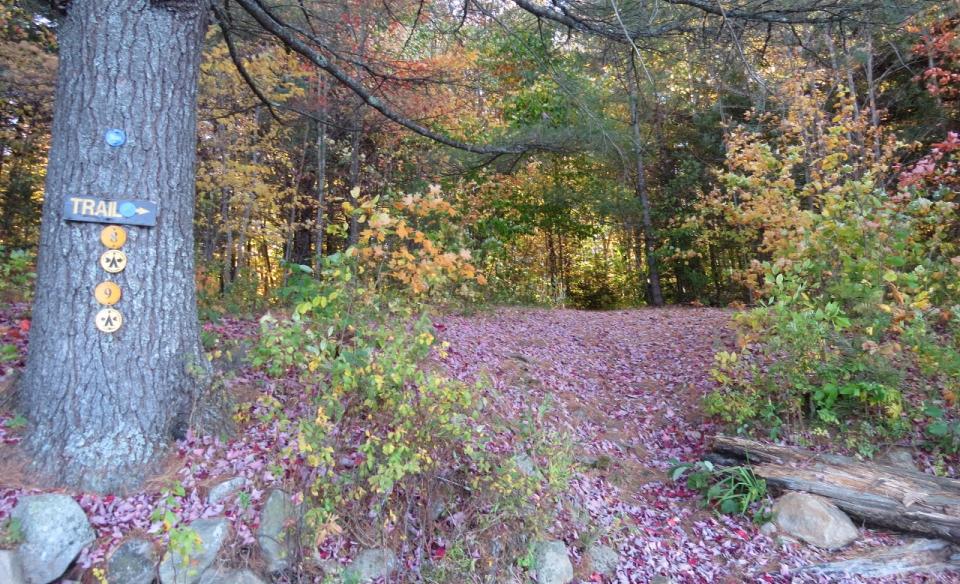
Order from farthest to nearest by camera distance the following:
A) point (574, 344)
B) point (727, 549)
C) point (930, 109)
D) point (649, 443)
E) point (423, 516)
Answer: point (930, 109) → point (574, 344) → point (649, 443) → point (727, 549) → point (423, 516)

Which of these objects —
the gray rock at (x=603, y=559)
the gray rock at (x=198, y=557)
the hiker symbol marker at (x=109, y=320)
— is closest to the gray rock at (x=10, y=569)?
the gray rock at (x=198, y=557)

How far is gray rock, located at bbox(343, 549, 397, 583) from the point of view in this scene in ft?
10.2

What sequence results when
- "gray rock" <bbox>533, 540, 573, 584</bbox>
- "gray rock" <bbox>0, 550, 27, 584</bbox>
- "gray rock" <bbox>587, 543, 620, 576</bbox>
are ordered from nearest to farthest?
"gray rock" <bbox>0, 550, 27, 584</bbox> → "gray rock" <bbox>533, 540, 573, 584</bbox> → "gray rock" <bbox>587, 543, 620, 576</bbox>

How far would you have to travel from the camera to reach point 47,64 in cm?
666

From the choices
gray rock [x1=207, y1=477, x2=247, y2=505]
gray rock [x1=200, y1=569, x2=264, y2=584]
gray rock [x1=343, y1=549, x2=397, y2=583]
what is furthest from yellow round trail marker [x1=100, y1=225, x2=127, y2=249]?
gray rock [x1=343, y1=549, x2=397, y2=583]

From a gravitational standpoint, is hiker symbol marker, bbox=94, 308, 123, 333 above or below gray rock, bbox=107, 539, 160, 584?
Result: above

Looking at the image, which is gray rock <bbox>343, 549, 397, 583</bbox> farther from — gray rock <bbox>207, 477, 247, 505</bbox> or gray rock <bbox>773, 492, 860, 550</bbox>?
gray rock <bbox>773, 492, 860, 550</bbox>

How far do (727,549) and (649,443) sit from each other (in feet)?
5.11

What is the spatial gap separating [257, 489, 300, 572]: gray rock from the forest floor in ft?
0.21

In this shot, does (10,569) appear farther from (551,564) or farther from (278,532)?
(551,564)

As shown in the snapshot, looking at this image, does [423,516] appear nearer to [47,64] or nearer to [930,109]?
[47,64]

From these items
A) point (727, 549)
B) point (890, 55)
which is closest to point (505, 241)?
point (890, 55)

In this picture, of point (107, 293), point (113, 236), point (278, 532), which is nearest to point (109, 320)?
point (107, 293)

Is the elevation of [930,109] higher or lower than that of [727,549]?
higher
